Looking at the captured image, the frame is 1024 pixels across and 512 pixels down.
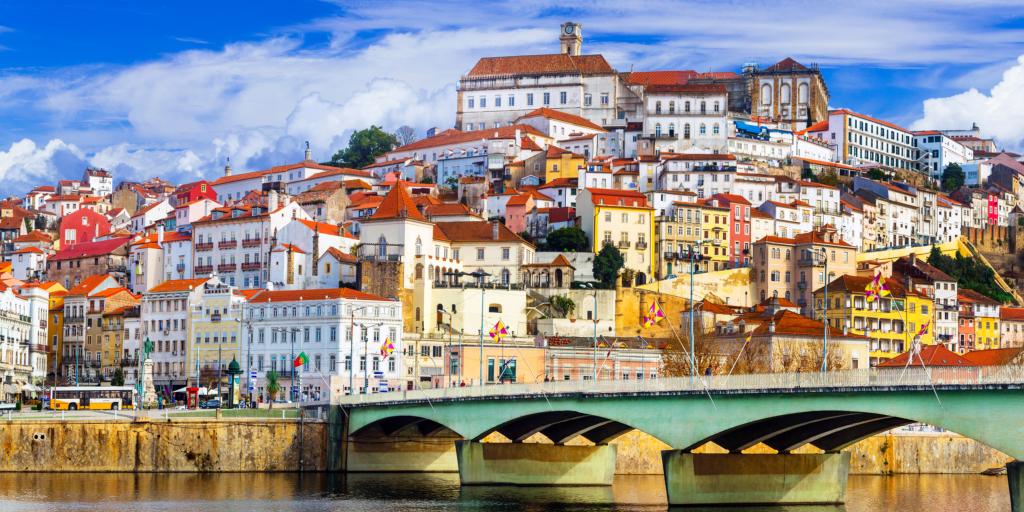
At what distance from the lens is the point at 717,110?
146875 mm

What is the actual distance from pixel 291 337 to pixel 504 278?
2016 centimetres

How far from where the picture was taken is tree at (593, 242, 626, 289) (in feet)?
373

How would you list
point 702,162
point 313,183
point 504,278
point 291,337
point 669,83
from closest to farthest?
point 291,337 < point 504,278 < point 702,162 < point 313,183 < point 669,83

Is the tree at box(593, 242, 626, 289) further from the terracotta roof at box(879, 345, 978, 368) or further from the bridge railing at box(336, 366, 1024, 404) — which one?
the bridge railing at box(336, 366, 1024, 404)

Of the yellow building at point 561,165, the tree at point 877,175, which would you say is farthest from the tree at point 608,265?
the tree at point 877,175

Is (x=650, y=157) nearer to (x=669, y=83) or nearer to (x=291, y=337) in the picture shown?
(x=669, y=83)

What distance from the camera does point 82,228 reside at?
146000mm

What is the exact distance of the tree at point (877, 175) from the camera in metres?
152

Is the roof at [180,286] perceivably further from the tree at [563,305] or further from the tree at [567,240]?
the tree at [567,240]

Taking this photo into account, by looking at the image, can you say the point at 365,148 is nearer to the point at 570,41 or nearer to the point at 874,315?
the point at 570,41

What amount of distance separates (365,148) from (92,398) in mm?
85015

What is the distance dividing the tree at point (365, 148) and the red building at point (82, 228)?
2900cm

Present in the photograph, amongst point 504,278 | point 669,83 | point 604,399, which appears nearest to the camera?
point 604,399

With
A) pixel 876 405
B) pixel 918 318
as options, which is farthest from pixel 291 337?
pixel 876 405
